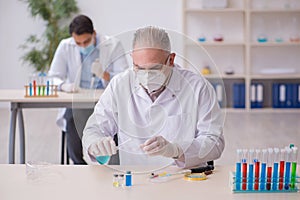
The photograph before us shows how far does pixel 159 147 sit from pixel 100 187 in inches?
9.2

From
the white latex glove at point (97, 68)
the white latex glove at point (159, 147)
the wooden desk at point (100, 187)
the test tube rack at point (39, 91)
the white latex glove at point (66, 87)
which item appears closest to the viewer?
the wooden desk at point (100, 187)

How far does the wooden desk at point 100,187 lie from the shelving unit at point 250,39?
5.35 m

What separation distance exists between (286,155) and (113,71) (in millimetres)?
1029

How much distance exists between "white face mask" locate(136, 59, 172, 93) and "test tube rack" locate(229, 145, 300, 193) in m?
0.42

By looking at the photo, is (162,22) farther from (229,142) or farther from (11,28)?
(229,142)

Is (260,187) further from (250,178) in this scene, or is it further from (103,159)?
(103,159)

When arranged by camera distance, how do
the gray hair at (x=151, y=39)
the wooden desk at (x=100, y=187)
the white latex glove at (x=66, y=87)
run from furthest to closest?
the white latex glove at (x=66, y=87), the gray hair at (x=151, y=39), the wooden desk at (x=100, y=187)

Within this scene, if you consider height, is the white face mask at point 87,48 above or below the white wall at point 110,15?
below

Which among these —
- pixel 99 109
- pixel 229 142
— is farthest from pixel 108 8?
pixel 99 109

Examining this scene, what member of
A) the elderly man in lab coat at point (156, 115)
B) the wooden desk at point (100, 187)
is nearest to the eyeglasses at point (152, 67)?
the elderly man in lab coat at point (156, 115)

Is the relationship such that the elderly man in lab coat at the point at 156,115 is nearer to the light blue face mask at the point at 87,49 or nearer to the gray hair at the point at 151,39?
the gray hair at the point at 151,39

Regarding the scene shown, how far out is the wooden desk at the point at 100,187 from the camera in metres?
1.86

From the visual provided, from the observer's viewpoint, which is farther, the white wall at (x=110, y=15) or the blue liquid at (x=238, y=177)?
the white wall at (x=110, y=15)

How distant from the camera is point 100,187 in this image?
1948 mm
